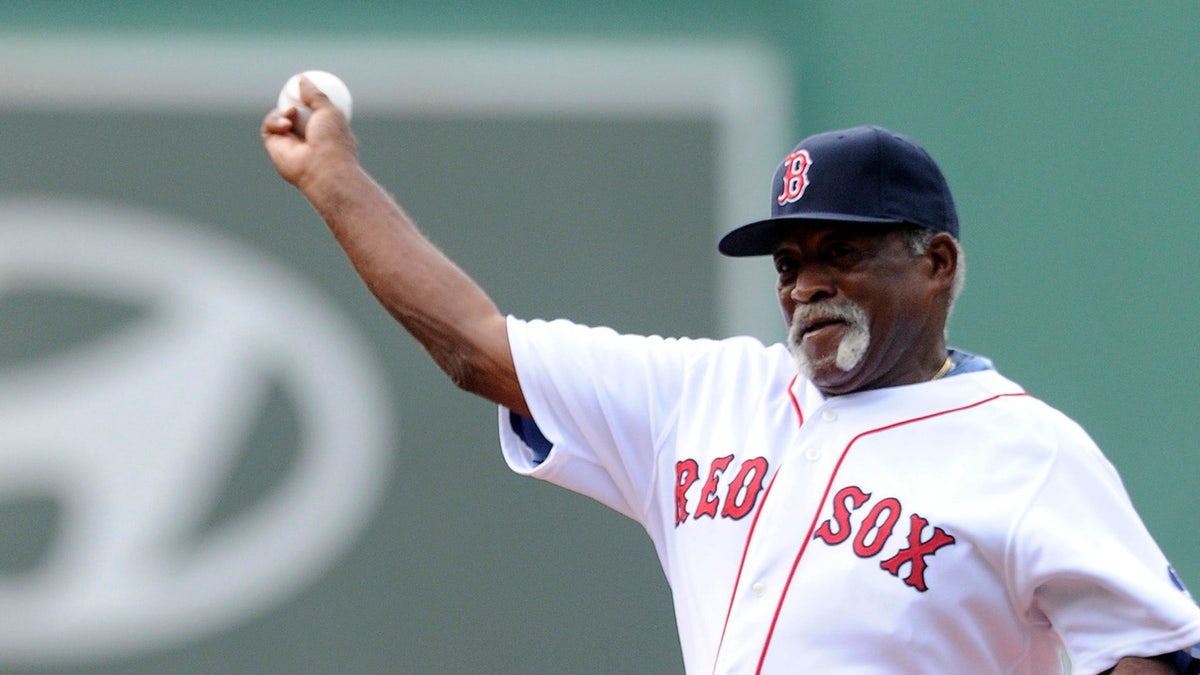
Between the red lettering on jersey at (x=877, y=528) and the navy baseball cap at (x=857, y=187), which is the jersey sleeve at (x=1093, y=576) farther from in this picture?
the navy baseball cap at (x=857, y=187)

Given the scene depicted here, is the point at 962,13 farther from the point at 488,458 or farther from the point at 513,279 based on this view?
the point at 488,458

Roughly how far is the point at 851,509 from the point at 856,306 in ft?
0.92

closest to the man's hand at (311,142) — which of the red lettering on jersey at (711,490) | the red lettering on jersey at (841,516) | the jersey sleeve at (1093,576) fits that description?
A: the red lettering on jersey at (711,490)

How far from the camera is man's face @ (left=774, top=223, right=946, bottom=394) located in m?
2.07

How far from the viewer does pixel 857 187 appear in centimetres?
207

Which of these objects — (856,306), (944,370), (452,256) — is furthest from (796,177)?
(452,256)

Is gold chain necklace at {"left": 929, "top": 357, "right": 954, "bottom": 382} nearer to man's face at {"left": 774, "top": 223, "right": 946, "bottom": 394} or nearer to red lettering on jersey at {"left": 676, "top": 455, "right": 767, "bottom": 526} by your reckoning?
man's face at {"left": 774, "top": 223, "right": 946, "bottom": 394}

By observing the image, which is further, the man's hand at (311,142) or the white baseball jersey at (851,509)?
the man's hand at (311,142)

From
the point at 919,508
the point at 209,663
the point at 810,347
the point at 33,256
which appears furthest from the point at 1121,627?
the point at 33,256

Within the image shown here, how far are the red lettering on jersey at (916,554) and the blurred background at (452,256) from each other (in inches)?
119

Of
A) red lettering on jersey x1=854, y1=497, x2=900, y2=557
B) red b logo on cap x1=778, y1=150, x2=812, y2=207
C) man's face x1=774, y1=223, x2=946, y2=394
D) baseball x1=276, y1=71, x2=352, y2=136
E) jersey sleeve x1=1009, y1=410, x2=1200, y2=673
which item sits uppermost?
baseball x1=276, y1=71, x2=352, y2=136

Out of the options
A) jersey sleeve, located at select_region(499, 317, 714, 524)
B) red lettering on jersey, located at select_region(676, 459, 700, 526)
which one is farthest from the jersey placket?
jersey sleeve, located at select_region(499, 317, 714, 524)

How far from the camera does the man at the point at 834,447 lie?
73.9 inches

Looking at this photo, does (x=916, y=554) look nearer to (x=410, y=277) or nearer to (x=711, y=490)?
(x=711, y=490)
